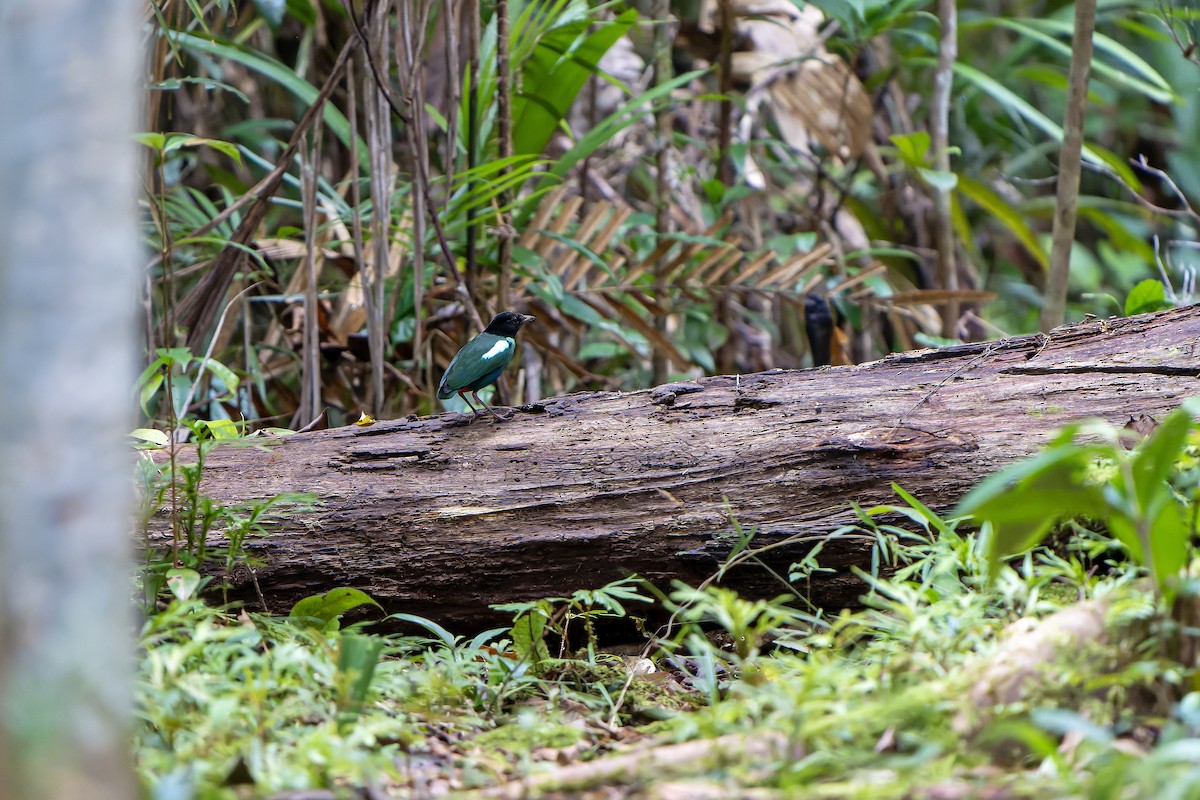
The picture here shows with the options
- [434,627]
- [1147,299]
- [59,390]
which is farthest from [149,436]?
[1147,299]

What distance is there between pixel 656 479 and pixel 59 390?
208 cm

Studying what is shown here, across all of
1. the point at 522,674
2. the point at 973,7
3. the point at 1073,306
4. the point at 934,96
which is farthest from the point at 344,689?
the point at 973,7

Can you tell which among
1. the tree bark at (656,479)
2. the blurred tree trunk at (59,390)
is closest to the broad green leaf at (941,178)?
the tree bark at (656,479)

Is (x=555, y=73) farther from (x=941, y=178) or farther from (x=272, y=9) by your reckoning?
(x=941, y=178)

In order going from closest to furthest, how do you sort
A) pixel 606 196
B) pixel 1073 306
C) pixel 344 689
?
pixel 344 689 → pixel 606 196 → pixel 1073 306

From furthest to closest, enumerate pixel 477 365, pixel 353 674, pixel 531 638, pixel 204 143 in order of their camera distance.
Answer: pixel 477 365 < pixel 204 143 < pixel 531 638 < pixel 353 674

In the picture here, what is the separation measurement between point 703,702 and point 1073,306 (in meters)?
7.68

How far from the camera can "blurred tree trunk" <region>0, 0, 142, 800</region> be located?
124 centimetres

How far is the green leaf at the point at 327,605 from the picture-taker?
2.77 meters

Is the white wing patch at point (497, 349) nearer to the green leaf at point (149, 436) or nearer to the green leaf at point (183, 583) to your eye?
the green leaf at point (149, 436)

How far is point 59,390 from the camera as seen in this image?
1255 millimetres

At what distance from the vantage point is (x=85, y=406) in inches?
49.8

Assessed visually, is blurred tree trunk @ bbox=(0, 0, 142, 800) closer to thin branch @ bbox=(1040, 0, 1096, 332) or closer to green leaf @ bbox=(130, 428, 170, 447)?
green leaf @ bbox=(130, 428, 170, 447)

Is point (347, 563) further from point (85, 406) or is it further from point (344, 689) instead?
point (85, 406)
